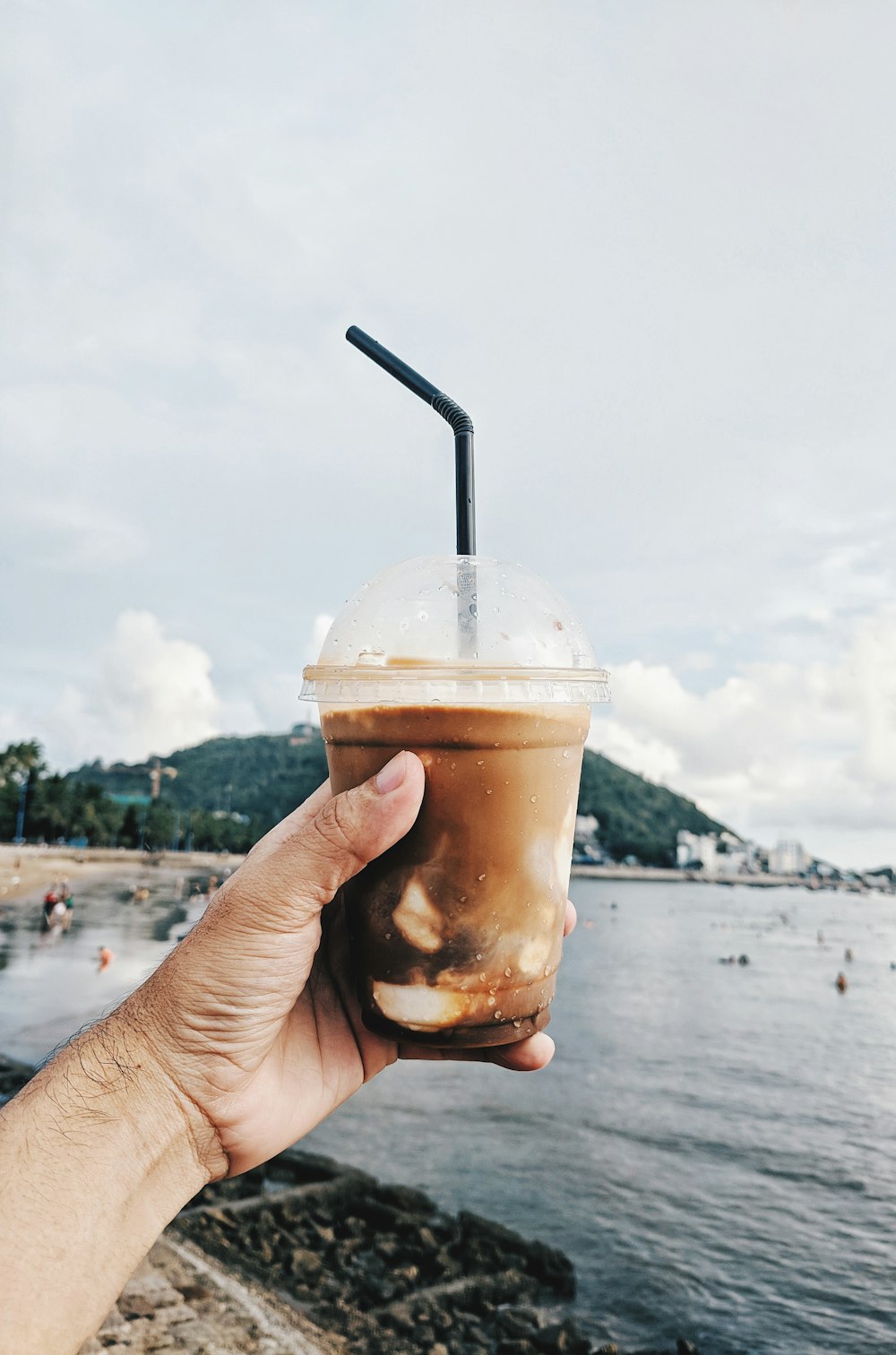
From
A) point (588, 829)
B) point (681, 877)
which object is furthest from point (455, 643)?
point (681, 877)

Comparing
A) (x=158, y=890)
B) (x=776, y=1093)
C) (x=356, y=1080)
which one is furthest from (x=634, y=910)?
(x=356, y=1080)

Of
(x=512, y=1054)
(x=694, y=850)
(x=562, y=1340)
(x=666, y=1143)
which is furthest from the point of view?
(x=694, y=850)

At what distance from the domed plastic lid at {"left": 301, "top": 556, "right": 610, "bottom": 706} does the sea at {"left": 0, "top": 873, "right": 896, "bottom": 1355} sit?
1.45 m

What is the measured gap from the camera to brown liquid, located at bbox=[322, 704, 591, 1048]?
83.7 inches

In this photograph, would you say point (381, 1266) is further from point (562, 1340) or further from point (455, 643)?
point (455, 643)

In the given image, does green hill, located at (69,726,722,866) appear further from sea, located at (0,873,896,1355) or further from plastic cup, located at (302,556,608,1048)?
plastic cup, located at (302,556,608,1048)

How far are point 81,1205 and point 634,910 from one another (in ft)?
359

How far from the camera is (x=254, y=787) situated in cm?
10144

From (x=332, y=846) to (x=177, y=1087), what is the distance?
2.61 feet

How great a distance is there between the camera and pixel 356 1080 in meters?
2.85

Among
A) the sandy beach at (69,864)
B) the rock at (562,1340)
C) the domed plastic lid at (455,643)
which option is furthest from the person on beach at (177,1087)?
the sandy beach at (69,864)

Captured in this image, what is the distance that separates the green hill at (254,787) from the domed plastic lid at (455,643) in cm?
7416

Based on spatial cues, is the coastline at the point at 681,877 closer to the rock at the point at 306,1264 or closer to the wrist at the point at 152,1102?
the rock at the point at 306,1264

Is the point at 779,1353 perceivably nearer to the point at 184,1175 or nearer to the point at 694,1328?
the point at 694,1328
